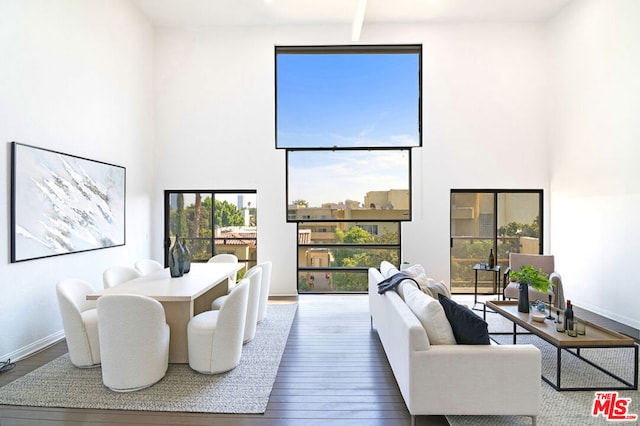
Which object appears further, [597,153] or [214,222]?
[214,222]

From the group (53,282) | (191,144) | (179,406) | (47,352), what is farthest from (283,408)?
(191,144)

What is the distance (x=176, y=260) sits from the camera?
12.2ft

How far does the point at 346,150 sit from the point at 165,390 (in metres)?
4.47

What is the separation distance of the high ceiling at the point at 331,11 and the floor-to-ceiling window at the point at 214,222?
287 centimetres

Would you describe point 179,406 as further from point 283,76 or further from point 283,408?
point 283,76

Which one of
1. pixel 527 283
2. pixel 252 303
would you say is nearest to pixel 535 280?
pixel 527 283

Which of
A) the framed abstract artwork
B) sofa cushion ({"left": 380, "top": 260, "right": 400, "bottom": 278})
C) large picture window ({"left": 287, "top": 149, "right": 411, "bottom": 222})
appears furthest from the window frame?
sofa cushion ({"left": 380, "top": 260, "right": 400, "bottom": 278})

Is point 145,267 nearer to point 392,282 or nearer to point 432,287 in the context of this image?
point 392,282

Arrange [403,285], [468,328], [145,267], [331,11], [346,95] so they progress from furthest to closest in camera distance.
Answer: [346,95]
[331,11]
[145,267]
[403,285]
[468,328]

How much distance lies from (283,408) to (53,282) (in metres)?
3.03

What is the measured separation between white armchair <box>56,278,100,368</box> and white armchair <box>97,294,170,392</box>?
0.46 meters

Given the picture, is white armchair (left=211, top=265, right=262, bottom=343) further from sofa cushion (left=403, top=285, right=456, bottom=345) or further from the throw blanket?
sofa cushion (left=403, top=285, right=456, bottom=345)

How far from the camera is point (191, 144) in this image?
6.01 metres

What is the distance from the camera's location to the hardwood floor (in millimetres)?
2367
